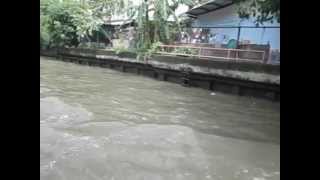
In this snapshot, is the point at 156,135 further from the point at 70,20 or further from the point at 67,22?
→ the point at 67,22

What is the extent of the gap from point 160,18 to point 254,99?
32.5ft

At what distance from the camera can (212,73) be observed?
17.4 metres

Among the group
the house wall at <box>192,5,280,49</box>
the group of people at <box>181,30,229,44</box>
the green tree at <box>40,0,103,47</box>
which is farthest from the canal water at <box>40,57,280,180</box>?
the green tree at <box>40,0,103,47</box>

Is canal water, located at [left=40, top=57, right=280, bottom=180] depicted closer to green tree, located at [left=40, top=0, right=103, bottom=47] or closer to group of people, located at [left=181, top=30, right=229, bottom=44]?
group of people, located at [left=181, top=30, right=229, bottom=44]

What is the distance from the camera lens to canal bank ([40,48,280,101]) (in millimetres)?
15000

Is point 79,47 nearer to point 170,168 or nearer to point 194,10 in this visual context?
point 194,10

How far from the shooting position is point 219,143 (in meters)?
9.12

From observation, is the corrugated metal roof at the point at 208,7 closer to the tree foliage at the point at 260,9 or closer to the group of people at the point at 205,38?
the group of people at the point at 205,38

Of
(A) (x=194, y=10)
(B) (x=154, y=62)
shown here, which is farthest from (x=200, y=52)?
(A) (x=194, y=10)

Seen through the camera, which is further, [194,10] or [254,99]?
[194,10]

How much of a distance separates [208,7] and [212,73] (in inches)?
258

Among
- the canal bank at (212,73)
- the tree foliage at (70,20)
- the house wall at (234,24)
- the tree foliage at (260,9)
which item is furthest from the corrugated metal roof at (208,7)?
the tree foliage at (70,20)

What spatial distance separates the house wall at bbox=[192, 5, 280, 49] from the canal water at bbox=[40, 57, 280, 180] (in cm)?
335

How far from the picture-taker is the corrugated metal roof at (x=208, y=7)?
2176 centimetres
